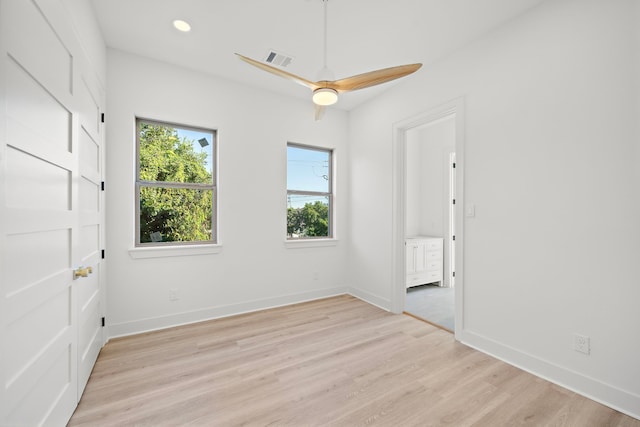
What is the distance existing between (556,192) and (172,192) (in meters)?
3.63

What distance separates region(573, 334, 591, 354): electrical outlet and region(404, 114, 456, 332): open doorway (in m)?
1.89

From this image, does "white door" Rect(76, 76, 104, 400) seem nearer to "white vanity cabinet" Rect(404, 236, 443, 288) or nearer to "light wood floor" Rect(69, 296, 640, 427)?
"light wood floor" Rect(69, 296, 640, 427)

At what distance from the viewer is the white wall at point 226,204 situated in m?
2.84

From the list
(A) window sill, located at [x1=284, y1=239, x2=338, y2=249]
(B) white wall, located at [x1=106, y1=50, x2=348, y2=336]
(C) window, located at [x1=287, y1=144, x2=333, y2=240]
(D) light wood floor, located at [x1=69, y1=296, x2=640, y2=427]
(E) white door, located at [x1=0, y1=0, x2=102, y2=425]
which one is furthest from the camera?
(C) window, located at [x1=287, y1=144, x2=333, y2=240]

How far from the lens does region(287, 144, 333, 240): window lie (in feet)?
13.2

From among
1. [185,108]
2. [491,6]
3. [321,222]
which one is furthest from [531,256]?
[185,108]

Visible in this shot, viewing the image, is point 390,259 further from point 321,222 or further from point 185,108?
point 185,108

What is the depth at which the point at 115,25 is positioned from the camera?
247 centimetres

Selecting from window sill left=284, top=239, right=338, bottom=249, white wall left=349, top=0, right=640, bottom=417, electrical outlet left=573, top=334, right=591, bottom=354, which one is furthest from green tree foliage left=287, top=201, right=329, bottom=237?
electrical outlet left=573, top=334, right=591, bottom=354

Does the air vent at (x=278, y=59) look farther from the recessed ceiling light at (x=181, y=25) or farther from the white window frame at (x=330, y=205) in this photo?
the white window frame at (x=330, y=205)

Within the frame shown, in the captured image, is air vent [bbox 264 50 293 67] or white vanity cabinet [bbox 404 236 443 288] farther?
white vanity cabinet [bbox 404 236 443 288]

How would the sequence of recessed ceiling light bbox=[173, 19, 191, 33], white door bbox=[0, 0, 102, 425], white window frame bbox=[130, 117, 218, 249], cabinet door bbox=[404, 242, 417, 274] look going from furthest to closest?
cabinet door bbox=[404, 242, 417, 274] → white window frame bbox=[130, 117, 218, 249] → recessed ceiling light bbox=[173, 19, 191, 33] → white door bbox=[0, 0, 102, 425]

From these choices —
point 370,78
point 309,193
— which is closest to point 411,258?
point 309,193

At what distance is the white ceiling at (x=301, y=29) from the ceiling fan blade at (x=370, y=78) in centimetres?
72
